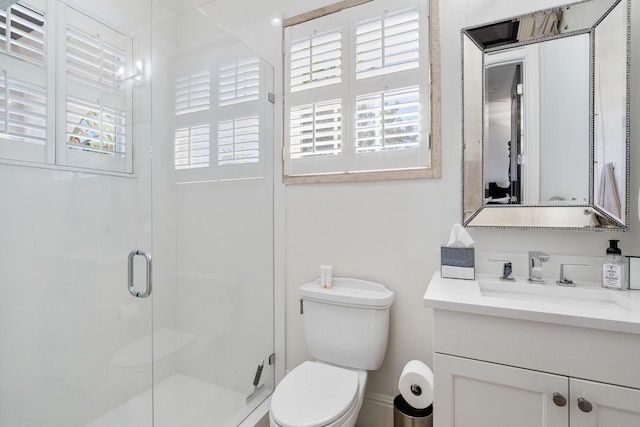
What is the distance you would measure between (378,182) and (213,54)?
108cm

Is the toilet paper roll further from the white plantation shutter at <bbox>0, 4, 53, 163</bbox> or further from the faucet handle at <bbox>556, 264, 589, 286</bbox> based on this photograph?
the white plantation shutter at <bbox>0, 4, 53, 163</bbox>

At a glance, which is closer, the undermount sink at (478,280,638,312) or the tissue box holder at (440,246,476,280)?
the undermount sink at (478,280,638,312)

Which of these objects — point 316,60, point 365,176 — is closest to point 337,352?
point 365,176

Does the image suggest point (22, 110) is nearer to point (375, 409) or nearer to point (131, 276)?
point (131, 276)

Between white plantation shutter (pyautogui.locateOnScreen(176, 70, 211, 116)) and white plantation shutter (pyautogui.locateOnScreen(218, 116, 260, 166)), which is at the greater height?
white plantation shutter (pyautogui.locateOnScreen(176, 70, 211, 116))

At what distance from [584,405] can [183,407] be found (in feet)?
5.19

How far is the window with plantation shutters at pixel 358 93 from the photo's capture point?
151 cm

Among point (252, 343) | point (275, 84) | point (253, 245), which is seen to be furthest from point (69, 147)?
point (252, 343)

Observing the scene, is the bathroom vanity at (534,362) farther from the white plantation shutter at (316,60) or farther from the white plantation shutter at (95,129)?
the white plantation shutter at (95,129)

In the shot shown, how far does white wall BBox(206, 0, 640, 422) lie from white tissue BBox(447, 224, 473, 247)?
0.31 feet

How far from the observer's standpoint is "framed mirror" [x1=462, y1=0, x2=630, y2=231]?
1.18 m

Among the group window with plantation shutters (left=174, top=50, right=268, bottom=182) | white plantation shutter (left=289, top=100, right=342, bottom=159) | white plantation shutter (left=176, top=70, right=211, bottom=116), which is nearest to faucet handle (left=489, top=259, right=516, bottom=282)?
white plantation shutter (left=289, top=100, right=342, bottom=159)

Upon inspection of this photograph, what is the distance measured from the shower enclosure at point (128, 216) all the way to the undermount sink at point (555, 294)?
1193 millimetres

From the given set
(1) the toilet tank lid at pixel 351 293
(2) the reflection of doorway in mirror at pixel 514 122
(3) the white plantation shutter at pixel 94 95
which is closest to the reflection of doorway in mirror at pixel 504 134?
(2) the reflection of doorway in mirror at pixel 514 122
